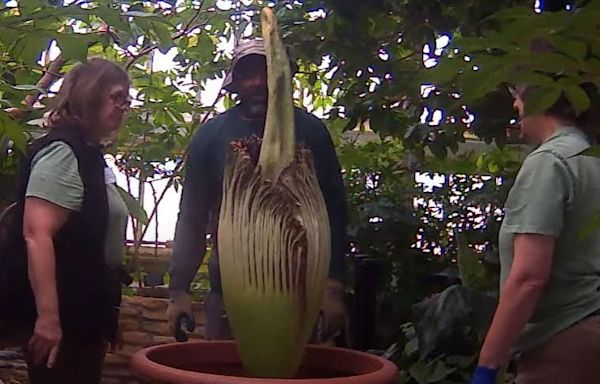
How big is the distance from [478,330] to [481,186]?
1033 millimetres

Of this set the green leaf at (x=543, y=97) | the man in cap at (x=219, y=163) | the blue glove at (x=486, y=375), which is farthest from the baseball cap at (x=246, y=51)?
the green leaf at (x=543, y=97)

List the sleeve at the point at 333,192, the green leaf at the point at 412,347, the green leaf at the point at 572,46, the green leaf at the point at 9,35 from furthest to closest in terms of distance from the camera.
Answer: the green leaf at the point at 412,347 < the sleeve at the point at 333,192 < the green leaf at the point at 9,35 < the green leaf at the point at 572,46

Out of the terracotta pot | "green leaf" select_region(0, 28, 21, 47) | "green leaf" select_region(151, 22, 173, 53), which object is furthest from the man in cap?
"green leaf" select_region(0, 28, 21, 47)

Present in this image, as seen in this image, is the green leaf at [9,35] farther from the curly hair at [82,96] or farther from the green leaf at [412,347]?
the green leaf at [412,347]

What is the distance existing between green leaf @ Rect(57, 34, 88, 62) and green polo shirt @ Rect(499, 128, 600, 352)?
0.74 m

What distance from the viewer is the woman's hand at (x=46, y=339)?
176cm

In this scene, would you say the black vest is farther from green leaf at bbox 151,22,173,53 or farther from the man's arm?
the man's arm

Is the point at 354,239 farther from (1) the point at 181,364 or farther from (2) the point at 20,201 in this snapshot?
(1) the point at 181,364

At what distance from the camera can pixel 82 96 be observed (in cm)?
187

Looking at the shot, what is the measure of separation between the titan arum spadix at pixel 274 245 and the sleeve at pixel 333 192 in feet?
1.12

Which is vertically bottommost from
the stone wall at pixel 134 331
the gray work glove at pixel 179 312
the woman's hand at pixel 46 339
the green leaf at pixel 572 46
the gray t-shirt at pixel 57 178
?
the stone wall at pixel 134 331

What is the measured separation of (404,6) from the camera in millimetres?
1978

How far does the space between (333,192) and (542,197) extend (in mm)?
465

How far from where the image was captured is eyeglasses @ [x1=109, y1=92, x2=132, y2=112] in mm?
1908
